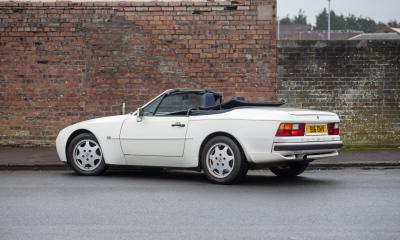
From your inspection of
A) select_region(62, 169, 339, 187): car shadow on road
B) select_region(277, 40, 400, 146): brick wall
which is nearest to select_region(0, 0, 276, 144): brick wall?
select_region(277, 40, 400, 146): brick wall

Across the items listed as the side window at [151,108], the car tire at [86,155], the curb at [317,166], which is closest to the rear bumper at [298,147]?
the side window at [151,108]

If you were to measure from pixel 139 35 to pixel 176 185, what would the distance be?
6.60 m

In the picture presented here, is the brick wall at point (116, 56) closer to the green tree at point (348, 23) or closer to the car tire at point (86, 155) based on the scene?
the car tire at point (86, 155)

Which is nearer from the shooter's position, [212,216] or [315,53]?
[212,216]

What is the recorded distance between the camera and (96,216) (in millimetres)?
8148

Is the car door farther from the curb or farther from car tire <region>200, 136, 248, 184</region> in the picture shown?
the curb

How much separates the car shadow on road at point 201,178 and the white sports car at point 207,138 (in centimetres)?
24

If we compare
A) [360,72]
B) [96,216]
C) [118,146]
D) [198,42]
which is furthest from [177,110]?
[360,72]

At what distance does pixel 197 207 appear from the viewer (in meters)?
8.77

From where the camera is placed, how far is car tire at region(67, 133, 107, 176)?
1227 cm

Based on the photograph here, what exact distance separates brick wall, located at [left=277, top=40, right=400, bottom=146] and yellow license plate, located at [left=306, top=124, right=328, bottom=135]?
568 centimetres

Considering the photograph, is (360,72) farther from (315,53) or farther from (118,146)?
(118,146)

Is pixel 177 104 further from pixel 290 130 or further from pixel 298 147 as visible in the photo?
pixel 298 147

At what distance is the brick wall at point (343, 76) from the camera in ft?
55.7
